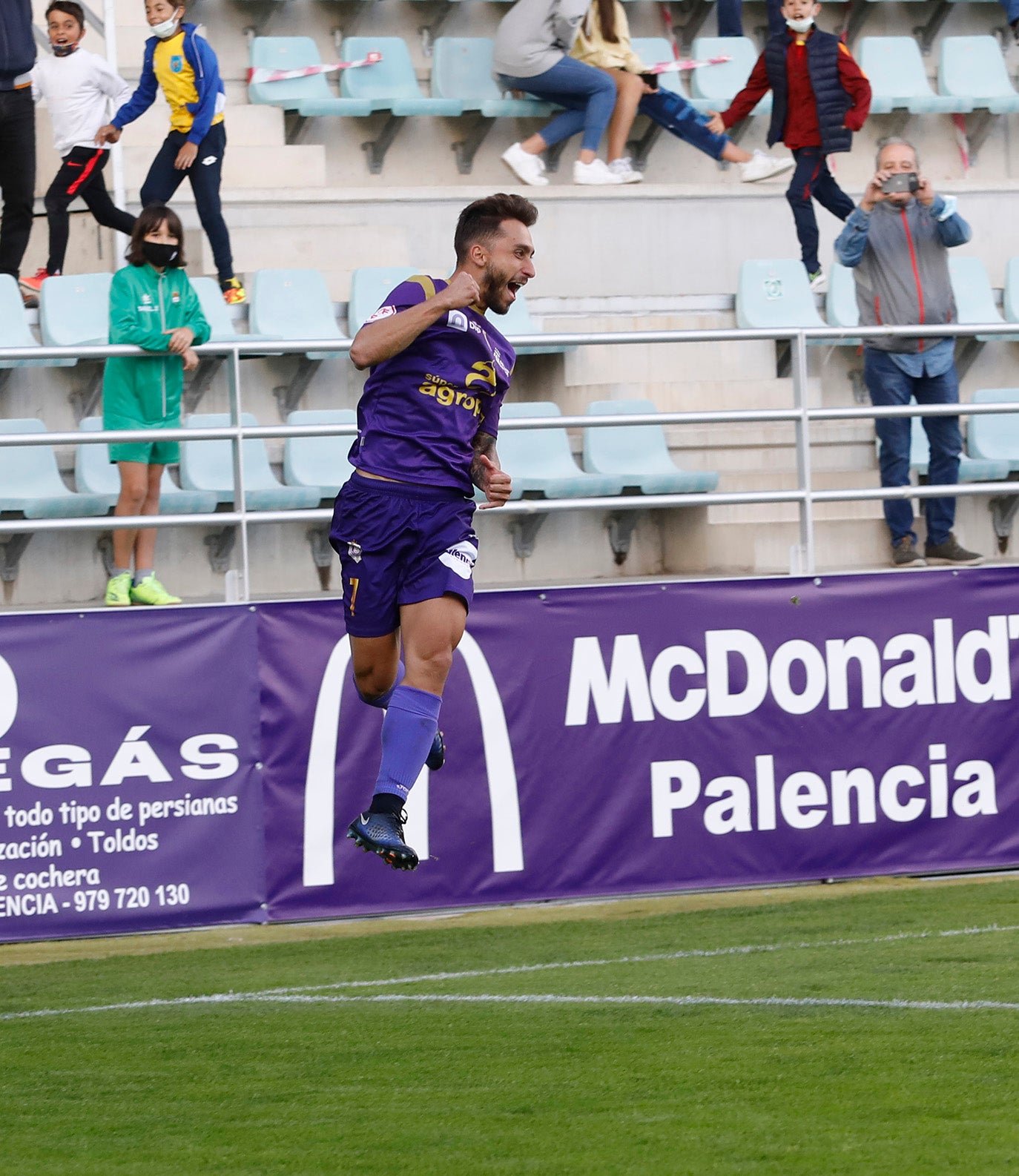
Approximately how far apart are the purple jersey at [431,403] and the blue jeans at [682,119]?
8497 mm

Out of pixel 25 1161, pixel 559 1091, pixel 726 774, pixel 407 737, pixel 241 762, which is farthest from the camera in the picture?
pixel 726 774

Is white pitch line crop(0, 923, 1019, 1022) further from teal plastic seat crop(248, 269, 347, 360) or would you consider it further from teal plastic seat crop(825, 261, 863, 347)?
teal plastic seat crop(825, 261, 863, 347)

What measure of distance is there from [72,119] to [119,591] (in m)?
4.00

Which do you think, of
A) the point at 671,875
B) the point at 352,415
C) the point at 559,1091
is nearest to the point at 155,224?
the point at 352,415

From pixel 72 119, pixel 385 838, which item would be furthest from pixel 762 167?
pixel 385 838

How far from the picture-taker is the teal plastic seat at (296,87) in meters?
13.9

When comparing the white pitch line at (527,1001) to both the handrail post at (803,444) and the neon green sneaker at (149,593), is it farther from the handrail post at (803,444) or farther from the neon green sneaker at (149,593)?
the handrail post at (803,444)

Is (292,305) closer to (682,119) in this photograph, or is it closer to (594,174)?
(594,174)

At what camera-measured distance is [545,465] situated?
35.4 feet

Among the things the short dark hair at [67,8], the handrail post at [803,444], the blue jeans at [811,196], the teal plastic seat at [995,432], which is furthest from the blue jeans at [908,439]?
the short dark hair at [67,8]

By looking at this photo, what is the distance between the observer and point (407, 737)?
231 inches

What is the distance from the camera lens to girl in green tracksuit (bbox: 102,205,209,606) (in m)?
8.75

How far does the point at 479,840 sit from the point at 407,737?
301cm

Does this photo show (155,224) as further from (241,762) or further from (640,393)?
(640,393)
